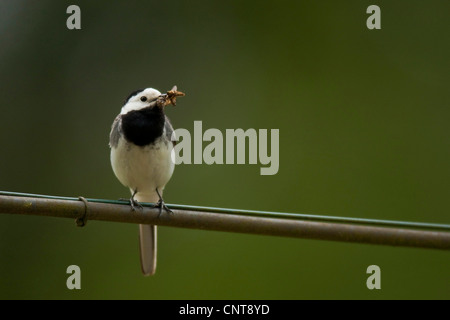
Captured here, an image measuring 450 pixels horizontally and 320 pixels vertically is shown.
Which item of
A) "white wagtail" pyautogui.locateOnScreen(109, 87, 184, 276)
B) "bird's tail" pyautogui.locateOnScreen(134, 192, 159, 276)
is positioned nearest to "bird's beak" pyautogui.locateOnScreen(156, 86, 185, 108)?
"white wagtail" pyautogui.locateOnScreen(109, 87, 184, 276)

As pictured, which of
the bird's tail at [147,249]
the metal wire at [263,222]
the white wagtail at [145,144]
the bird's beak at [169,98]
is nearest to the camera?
the metal wire at [263,222]

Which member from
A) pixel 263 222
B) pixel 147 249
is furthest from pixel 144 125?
pixel 263 222

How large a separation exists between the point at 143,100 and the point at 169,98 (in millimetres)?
200

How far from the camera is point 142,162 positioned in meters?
3.41

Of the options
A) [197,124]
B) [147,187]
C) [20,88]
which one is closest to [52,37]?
[20,88]

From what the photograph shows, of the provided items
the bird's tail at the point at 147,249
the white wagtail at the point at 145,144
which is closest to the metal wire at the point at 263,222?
the white wagtail at the point at 145,144

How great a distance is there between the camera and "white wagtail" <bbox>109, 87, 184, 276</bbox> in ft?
11.1

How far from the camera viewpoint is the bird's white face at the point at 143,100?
11.3 ft

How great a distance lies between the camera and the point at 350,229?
2260 mm

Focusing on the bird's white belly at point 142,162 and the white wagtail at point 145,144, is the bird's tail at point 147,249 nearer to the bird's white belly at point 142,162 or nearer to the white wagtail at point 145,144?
the white wagtail at point 145,144

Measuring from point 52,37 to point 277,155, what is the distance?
9.53ft

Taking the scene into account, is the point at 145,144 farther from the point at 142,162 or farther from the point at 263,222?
the point at 263,222

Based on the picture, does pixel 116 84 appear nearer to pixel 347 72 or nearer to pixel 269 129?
pixel 269 129

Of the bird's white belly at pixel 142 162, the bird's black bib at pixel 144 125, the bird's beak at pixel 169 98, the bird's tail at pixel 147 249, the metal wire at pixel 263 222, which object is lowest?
the bird's tail at pixel 147 249
